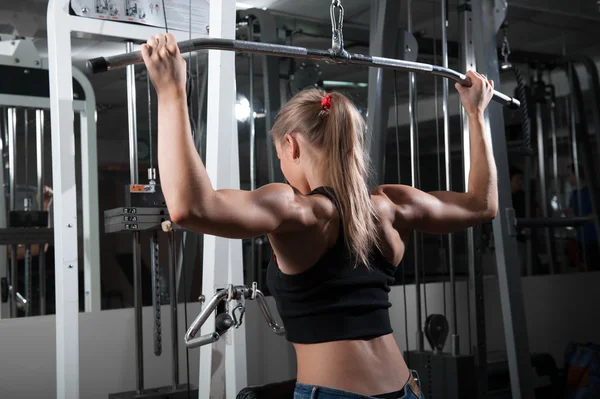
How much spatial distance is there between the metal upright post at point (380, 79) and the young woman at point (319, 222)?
156cm

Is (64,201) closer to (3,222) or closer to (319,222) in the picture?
(319,222)

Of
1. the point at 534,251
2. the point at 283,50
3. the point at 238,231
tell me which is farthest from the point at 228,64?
the point at 534,251

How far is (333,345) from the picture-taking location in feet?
4.94

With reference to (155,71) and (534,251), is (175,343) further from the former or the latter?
(534,251)

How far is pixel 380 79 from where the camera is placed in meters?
3.31

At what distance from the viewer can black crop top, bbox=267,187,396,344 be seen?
1496 mm

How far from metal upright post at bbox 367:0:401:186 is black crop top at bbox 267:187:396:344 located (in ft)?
5.84

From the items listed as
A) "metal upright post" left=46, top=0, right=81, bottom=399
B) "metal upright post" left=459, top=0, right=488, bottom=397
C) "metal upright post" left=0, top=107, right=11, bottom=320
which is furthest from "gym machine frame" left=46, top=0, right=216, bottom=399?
"metal upright post" left=459, top=0, right=488, bottom=397

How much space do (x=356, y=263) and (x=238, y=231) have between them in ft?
1.02

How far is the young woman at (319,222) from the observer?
1308mm

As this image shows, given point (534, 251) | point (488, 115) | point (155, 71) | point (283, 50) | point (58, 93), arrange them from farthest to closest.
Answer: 1. point (534, 251)
2. point (488, 115)
3. point (58, 93)
4. point (283, 50)
5. point (155, 71)

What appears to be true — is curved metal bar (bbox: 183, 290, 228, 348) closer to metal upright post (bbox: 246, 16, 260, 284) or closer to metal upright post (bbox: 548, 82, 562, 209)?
metal upright post (bbox: 246, 16, 260, 284)

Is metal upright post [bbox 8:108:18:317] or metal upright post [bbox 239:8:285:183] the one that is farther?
metal upright post [bbox 239:8:285:183]

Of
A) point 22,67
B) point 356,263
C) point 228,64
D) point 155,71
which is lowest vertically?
point 356,263
